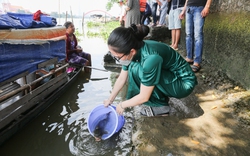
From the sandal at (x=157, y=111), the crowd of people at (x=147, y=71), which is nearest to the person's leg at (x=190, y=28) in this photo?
the crowd of people at (x=147, y=71)

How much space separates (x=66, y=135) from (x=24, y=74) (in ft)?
3.97

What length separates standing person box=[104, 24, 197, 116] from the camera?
1.84 metres

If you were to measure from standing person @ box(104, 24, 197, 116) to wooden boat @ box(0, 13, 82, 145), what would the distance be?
57.8 inches

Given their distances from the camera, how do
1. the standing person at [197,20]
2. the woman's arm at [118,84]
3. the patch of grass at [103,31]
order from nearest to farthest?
1. the woman's arm at [118,84]
2. the standing person at [197,20]
3. the patch of grass at [103,31]

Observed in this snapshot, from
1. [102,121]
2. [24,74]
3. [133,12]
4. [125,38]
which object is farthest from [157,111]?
[133,12]

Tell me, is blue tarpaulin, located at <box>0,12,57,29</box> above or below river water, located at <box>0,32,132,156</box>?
above

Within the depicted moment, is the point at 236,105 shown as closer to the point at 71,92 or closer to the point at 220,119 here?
the point at 220,119

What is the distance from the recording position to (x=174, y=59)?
7.31 feet

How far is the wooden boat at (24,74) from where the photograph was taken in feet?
8.90

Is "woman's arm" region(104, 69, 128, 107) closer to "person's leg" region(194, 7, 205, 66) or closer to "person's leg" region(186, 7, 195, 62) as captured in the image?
"person's leg" region(194, 7, 205, 66)

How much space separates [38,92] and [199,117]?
2779mm

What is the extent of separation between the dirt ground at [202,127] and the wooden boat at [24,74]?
181cm

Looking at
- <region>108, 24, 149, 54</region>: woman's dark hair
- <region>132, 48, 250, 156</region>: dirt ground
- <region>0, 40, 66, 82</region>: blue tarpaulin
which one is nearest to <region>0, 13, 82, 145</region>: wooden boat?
<region>0, 40, 66, 82</region>: blue tarpaulin

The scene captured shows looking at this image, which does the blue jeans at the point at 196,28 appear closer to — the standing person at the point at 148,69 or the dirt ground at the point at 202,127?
the dirt ground at the point at 202,127
